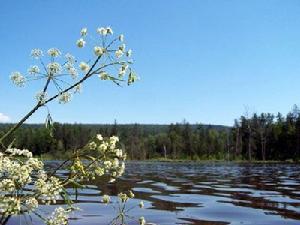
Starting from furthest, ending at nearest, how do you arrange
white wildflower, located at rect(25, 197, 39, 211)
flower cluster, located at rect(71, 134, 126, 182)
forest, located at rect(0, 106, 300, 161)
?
forest, located at rect(0, 106, 300, 161) < flower cluster, located at rect(71, 134, 126, 182) < white wildflower, located at rect(25, 197, 39, 211)

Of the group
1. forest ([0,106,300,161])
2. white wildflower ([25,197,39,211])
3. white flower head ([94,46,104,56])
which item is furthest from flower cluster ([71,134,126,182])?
forest ([0,106,300,161])

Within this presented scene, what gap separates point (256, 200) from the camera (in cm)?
1917

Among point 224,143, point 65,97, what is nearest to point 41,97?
point 65,97

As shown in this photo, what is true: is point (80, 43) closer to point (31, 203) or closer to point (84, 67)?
point (84, 67)

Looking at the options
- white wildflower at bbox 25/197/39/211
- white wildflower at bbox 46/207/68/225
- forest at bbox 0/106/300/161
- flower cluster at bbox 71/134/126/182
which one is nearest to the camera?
white wildflower at bbox 25/197/39/211

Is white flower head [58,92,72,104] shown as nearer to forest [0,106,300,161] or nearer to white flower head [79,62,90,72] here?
white flower head [79,62,90,72]

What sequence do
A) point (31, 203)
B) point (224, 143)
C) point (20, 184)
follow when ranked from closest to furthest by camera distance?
point (31, 203) → point (20, 184) → point (224, 143)

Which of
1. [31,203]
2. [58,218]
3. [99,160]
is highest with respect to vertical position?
[99,160]

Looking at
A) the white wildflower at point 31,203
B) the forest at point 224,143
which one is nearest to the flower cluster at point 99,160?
the white wildflower at point 31,203

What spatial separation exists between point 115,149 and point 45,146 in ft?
618

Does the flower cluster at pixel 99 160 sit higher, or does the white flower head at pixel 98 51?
the white flower head at pixel 98 51

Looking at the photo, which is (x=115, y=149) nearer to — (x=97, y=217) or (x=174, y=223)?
(x=174, y=223)

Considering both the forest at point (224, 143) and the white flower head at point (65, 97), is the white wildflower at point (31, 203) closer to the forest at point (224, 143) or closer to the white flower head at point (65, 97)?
the white flower head at point (65, 97)

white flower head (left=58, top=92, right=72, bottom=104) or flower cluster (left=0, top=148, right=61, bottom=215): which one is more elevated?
white flower head (left=58, top=92, right=72, bottom=104)
